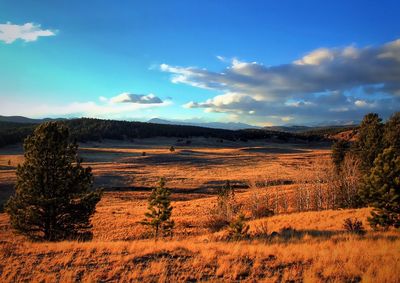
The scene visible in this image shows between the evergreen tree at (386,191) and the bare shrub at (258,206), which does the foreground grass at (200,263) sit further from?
the bare shrub at (258,206)

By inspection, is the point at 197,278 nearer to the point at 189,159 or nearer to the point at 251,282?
the point at 251,282

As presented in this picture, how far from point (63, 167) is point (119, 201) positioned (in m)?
28.0

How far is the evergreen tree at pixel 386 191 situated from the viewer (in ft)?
57.4

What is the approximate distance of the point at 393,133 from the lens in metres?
34.8

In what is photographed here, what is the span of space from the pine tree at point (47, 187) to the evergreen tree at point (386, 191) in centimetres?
1814

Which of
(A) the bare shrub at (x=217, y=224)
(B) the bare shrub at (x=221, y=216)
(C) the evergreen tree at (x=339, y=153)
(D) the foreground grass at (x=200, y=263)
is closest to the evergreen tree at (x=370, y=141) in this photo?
(C) the evergreen tree at (x=339, y=153)

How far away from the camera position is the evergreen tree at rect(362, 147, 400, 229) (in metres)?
17.5

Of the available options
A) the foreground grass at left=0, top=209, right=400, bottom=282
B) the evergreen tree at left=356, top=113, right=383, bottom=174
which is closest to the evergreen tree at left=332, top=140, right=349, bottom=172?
the evergreen tree at left=356, top=113, right=383, bottom=174

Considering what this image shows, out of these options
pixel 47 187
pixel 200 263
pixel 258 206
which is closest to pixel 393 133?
pixel 258 206


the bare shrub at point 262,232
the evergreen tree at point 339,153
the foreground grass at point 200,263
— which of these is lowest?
the bare shrub at point 262,232

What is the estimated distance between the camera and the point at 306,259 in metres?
11.1

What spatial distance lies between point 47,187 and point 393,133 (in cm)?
3436

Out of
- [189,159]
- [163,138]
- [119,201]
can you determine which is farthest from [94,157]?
[163,138]

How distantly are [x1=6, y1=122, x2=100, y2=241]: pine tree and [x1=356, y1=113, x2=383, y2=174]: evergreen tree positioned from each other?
3291cm
